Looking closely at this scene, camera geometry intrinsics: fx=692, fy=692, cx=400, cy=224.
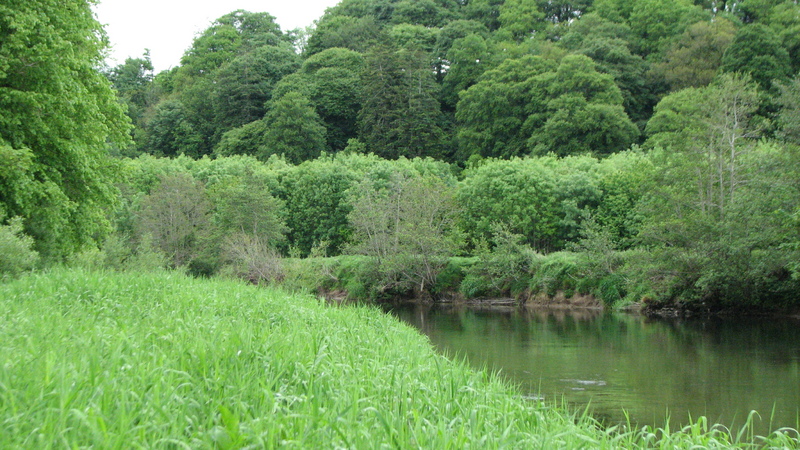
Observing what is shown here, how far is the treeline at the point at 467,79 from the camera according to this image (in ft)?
177

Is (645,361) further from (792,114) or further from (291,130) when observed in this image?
(291,130)

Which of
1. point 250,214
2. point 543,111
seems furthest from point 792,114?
point 543,111

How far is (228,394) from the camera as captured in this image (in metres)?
4.55

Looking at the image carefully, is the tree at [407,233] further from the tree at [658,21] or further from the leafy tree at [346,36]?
the leafy tree at [346,36]

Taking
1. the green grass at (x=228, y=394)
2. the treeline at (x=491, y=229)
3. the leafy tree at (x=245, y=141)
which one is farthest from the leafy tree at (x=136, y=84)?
the green grass at (x=228, y=394)

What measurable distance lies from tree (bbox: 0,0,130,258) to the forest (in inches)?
2.9

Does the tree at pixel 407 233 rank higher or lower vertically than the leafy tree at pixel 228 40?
lower

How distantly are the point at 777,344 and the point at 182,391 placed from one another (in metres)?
21.2

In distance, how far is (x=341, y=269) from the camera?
139 feet

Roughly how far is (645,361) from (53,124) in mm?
16687

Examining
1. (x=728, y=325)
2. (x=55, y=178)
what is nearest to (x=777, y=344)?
(x=728, y=325)

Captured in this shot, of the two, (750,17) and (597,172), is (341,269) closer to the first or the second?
(597,172)

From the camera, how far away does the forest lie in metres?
18.5

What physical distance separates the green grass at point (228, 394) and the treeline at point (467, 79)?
48.8m
